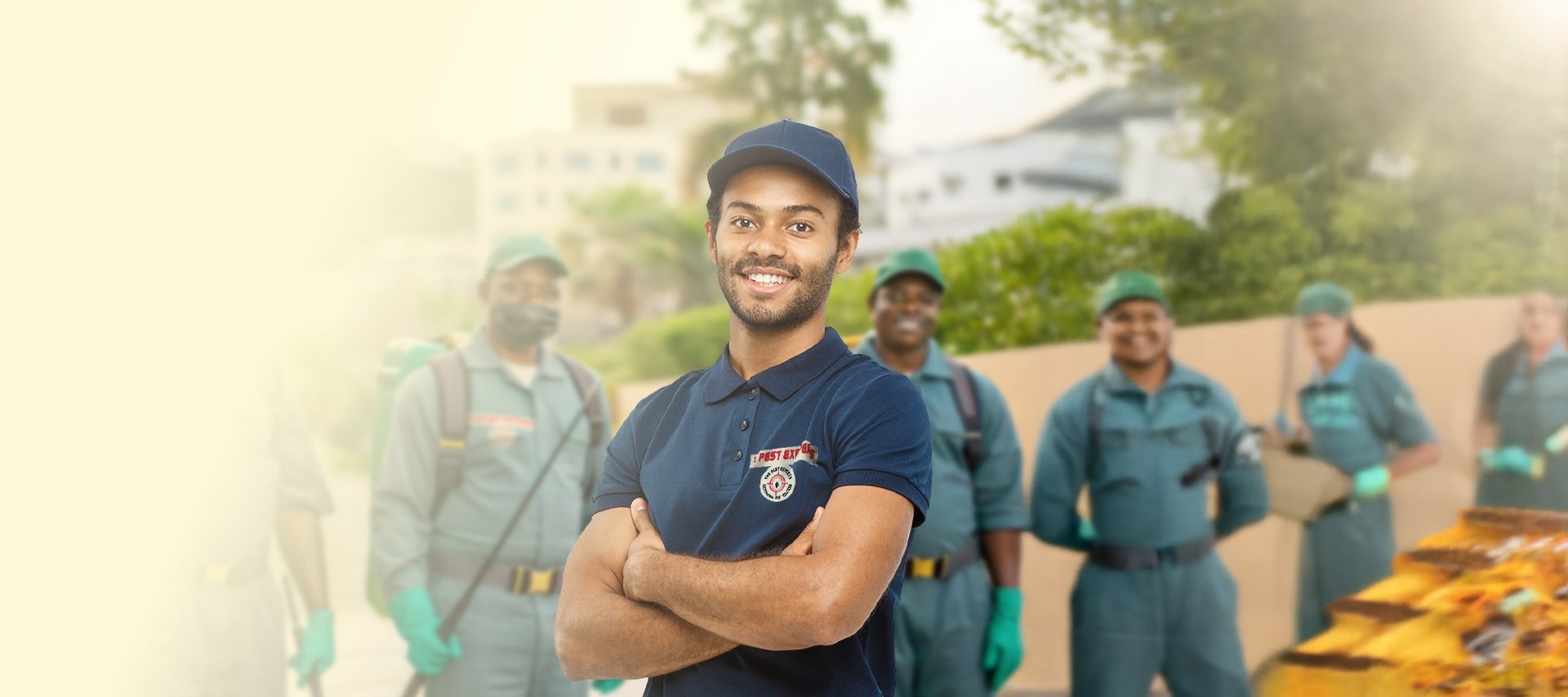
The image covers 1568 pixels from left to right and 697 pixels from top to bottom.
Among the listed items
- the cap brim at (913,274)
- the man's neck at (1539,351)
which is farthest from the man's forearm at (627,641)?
the man's neck at (1539,351)

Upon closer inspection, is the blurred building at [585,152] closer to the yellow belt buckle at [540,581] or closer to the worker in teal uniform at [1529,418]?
the yellow belt buckle at [540,581]

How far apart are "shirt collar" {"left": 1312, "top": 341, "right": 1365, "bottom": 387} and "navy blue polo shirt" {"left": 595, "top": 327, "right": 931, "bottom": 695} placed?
415 cm

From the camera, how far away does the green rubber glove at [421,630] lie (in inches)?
151

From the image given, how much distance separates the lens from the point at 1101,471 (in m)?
4.38

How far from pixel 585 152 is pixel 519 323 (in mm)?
2061

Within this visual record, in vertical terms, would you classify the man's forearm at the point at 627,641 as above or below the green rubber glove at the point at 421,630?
above

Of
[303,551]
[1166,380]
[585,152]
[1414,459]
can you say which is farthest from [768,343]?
[585,152]

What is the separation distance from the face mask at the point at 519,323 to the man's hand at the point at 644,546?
242cm

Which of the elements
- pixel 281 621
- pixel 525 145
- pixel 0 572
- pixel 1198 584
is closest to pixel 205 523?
pixel 281 621

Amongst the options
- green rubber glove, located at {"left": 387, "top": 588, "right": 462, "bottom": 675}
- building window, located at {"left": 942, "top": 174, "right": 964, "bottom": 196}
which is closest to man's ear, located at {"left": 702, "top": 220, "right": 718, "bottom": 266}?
green rubber glove, located at {"left": 387, "top": 588, "right": 462, "bottom": 675}

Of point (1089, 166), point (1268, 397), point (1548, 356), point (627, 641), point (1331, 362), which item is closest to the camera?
point (627, 641)

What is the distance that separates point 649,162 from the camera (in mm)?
6184

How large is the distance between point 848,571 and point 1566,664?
195 cm

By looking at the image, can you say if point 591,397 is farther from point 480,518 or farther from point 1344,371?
point 1344,371
